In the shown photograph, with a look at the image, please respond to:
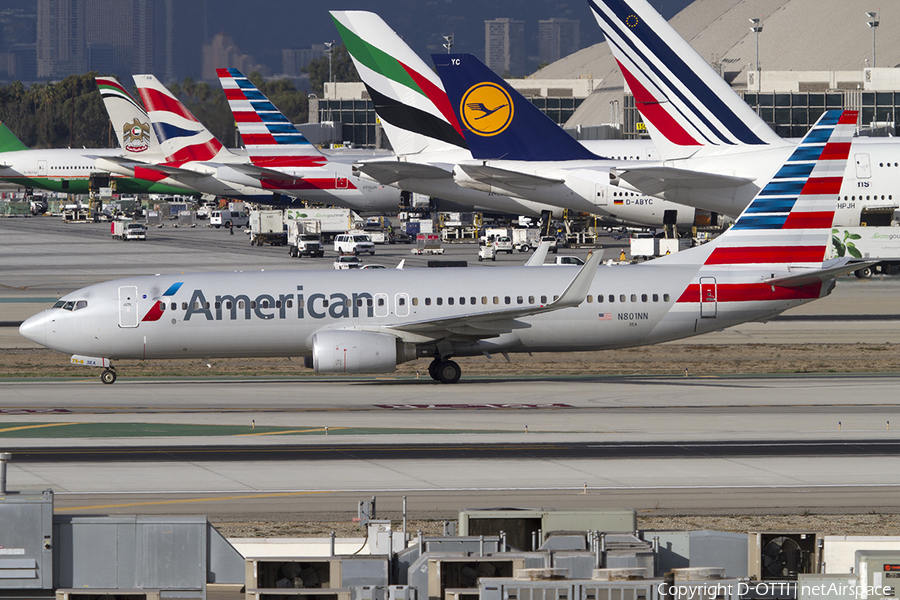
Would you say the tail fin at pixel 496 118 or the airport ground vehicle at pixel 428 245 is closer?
the tail fin at pixel 496 118

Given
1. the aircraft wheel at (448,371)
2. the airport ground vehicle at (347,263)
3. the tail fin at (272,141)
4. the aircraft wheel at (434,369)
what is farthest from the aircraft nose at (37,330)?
the tail fin at (272,141)

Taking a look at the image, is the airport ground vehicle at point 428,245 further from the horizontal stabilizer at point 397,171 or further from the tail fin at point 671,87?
the tail fin at point 671,87

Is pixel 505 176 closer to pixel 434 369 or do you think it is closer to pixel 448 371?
pixel 434 369

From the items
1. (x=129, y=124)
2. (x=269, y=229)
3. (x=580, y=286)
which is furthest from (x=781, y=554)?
(x=129, y=124)

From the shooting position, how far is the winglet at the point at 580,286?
3753cm

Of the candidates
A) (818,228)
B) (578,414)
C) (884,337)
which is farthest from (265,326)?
(884,337)

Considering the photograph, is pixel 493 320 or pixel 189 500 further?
pixel 493 320

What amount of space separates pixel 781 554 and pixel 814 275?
26.7m

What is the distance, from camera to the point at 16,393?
1548 inches

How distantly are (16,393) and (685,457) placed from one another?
23375 mm

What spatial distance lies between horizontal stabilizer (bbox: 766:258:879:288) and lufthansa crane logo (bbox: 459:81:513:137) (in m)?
31.0

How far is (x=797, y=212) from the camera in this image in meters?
40.9

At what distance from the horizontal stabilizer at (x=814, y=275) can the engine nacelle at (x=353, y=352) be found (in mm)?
13535

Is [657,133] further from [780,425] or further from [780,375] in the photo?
[780,425]
